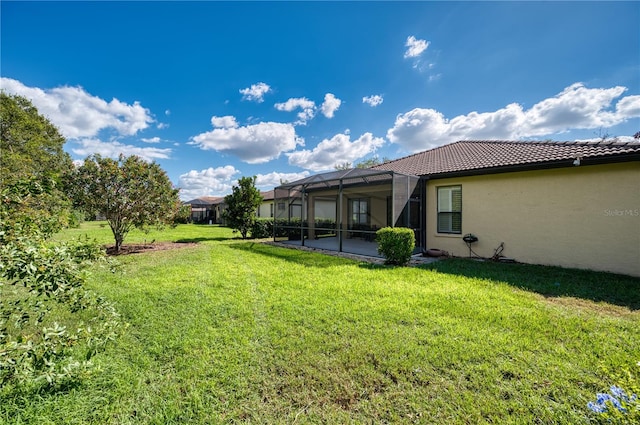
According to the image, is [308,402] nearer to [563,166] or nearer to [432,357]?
[432,357]

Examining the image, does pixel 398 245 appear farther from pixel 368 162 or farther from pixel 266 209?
pixel 368 162

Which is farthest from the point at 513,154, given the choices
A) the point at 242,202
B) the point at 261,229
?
the point at 261,229

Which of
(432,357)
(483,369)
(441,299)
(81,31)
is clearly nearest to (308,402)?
(432,357)

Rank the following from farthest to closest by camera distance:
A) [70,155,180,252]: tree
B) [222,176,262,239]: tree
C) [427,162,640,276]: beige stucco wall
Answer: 1. [222,176,262,239]: tree
2. [70,155,180,252]: tree
3. [427,162,640,276]: beige stucco wall

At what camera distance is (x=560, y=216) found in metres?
7.00

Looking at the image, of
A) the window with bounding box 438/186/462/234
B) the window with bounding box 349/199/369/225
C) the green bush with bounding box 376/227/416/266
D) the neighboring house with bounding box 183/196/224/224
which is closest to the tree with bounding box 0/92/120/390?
the green bush with bounding box 376/227/416/266

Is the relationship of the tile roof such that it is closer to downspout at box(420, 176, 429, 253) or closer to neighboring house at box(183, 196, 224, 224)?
downspout at box(420, 176, 429, 253)

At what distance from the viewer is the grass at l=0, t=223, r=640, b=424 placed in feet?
6.84

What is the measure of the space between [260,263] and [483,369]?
609 cm

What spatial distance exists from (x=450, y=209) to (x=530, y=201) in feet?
7.41

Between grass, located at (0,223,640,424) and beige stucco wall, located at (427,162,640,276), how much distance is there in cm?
134

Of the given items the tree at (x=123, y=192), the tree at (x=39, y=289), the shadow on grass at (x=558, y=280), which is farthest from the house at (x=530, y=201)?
the tree at (x=39, y=289)

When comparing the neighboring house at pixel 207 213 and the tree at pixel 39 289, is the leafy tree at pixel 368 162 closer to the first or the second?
the neighboring house at pixel 207 213

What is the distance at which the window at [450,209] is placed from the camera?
8961 millimetres
